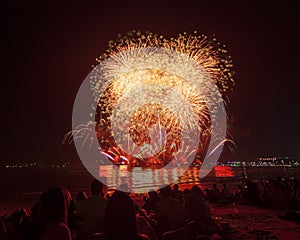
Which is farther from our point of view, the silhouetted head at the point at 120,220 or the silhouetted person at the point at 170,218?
the silhouetted person at the point at 170,218

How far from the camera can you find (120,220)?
361cm

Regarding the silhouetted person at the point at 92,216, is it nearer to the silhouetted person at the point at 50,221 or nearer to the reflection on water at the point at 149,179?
the reflection on water at the point at 149,179

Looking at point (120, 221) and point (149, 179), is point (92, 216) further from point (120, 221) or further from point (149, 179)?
point (149, 179)

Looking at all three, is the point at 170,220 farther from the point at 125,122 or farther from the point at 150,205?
the point at 125,122

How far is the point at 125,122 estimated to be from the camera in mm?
29312

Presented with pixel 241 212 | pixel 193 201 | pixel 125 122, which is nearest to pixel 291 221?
pixel 241 212

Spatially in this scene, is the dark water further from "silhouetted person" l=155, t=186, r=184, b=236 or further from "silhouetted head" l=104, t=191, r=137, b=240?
"silhouetted head" l=104, t=191, r=137, b=240

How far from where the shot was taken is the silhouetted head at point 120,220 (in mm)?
3594

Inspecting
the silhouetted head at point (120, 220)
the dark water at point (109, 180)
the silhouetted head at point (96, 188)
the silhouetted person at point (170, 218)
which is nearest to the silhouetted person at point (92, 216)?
the silhouetted head at point (96, 188)

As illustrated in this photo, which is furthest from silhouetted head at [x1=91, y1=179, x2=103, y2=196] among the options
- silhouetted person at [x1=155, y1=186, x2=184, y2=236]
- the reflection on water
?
silhouetted person at [x1=155, y1=186, x2=184, y2=236]

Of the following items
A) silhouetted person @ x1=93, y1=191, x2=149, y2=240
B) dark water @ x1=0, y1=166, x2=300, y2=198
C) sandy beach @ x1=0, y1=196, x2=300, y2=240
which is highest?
silhouetted person @ x1=93, y1=191, x2=149, y2=240

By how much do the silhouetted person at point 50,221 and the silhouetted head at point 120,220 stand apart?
1.67 feet

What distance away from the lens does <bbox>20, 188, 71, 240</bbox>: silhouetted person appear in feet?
11.1

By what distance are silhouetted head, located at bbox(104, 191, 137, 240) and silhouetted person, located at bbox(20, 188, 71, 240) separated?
1.67 ft
